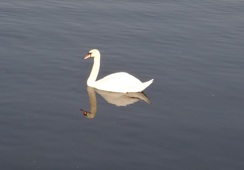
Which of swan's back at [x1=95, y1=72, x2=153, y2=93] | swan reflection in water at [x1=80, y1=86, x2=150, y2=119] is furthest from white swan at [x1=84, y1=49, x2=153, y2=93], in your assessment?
swan reflection in water at [x1=80, y1=86, x2=150, y2=119]

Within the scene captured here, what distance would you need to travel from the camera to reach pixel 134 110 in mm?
19406

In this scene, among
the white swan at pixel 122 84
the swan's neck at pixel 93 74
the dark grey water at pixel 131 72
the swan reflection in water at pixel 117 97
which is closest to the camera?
the dark grey water at pixel 131 72

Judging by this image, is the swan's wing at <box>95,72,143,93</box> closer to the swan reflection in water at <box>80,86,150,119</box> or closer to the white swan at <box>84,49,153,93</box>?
the white swan at <box>84,49,153,93</box>

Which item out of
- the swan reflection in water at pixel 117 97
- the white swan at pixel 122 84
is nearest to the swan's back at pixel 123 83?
the white swan at pixel 122 84

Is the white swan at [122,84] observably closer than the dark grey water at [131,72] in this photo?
No

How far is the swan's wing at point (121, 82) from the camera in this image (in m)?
20.7

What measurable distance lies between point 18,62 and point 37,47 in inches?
84.1

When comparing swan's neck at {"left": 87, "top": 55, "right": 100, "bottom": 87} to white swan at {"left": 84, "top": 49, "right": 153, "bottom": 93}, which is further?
swan's neck at {"left": 87, "top": 55, "right": 100, "bottom": 87}

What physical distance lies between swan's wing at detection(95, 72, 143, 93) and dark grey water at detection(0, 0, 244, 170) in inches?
24.6

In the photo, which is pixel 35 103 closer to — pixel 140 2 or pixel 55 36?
pixel 55 36

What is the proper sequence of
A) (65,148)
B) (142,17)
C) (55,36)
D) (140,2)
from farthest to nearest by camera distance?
(140,2)
(142,17)
(55,36)
(65,148)

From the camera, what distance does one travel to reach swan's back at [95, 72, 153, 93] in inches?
813

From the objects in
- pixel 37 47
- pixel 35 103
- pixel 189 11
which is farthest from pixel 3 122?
pixel 189 11

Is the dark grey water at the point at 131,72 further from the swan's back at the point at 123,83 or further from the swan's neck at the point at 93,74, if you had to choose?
the swan's back at the point at 123,83
